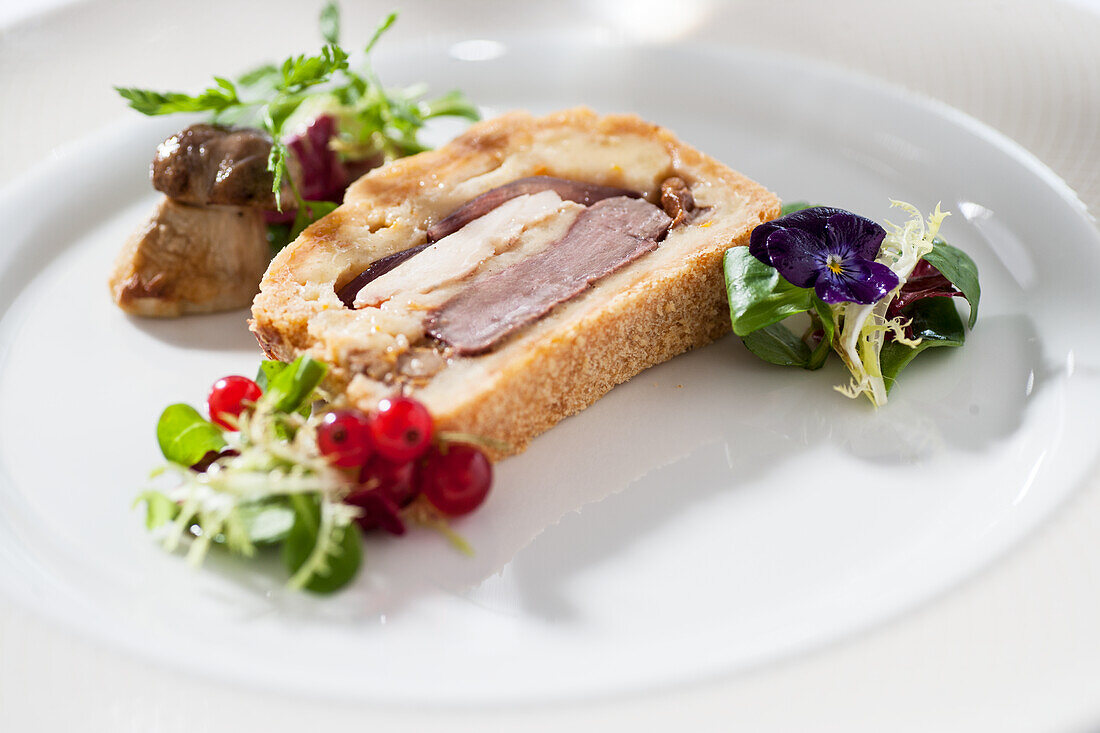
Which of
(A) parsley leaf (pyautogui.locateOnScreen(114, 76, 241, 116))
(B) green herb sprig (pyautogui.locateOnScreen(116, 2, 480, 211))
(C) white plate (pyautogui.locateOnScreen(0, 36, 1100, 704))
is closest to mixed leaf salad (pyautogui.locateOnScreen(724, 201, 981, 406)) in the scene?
(C) white plate (pyautogui.locateOnScreen(0, 36, 1100, 704))

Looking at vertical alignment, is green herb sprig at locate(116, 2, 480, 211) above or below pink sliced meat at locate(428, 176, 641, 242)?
above

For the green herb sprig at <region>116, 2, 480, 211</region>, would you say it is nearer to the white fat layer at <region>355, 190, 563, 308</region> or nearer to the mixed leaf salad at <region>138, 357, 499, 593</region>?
the white fat layer at <region>355, 190, 563, 308</region>

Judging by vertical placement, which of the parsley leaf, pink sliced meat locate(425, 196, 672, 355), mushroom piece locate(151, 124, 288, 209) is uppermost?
the parsley leaf

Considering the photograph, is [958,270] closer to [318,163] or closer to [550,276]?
[550,276]

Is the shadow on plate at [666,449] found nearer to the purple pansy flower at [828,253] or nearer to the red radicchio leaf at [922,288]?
the red radicchio leaf at [922,288]

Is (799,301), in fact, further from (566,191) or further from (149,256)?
(149,256)

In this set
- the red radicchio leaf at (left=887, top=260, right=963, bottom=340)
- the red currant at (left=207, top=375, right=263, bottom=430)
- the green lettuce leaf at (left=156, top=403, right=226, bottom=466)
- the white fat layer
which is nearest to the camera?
the green lettuce leaf at (left=156, top=403, right=226, bottom=466)

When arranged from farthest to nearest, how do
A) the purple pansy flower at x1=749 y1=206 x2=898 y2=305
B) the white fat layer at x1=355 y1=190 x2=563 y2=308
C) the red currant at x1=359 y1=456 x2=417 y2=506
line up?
1. the white fat layer at x1=355 y1=190 x2=563 y2=308
2. the purple pansy flower at x1=749 y1=206 x2=898 y2=305
3. the red currant at x1=359 y1=456 x2=417 y2=506

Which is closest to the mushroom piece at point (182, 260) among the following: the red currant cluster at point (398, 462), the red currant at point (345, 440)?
the red currant cluster at point (398, 462)
